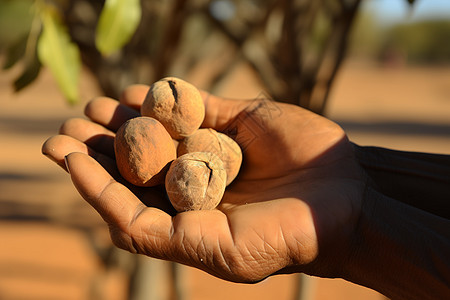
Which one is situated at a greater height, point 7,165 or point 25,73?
point 25,73

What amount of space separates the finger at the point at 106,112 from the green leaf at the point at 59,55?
0.38 ft

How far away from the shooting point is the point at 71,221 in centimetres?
633

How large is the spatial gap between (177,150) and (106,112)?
0.31 meters

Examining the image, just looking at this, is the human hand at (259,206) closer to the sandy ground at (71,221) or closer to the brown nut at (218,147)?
the brown nut at (218,147)

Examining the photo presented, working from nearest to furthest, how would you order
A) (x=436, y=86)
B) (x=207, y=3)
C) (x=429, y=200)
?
(x=429, y=200), (x=207, y=3), (x=436, y=86)

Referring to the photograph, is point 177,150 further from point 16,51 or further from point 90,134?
point 16,51

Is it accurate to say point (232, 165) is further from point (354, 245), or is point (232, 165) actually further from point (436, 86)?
point (436, 86)

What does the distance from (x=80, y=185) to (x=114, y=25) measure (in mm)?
502

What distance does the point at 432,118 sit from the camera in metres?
15.6

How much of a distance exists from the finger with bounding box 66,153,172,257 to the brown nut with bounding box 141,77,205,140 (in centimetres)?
38

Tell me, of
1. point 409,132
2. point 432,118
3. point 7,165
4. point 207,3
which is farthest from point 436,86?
point 207,3

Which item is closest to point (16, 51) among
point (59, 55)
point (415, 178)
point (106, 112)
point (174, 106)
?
point (59, 55)

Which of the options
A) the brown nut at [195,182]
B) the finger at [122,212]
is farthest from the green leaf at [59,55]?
the brown nut at [195,182]

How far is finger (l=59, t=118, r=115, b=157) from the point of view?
1789 mm
